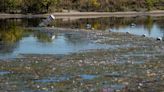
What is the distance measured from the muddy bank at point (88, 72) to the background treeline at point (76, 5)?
172 ft

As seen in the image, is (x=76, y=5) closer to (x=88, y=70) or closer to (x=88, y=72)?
(x=88, y=70)

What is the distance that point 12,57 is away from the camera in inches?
947

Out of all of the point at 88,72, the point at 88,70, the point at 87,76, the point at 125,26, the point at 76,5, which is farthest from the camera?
the point at 76,5

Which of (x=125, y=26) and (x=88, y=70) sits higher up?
(x=88, y=70)

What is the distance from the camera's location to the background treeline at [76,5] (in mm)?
77856

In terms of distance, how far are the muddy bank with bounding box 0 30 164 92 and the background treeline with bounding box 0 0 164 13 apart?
172 feet

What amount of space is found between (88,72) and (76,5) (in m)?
70.3

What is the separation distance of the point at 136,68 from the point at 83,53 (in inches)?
240

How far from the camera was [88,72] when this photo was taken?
1903 cm

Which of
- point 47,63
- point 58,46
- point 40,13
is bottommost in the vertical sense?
point 40,13

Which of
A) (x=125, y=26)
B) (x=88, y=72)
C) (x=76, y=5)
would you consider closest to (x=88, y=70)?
(x=88, y=72)

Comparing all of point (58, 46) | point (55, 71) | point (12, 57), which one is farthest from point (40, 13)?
point (55, 71)

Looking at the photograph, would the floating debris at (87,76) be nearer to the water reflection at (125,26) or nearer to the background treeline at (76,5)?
the water reflection at (125,26)

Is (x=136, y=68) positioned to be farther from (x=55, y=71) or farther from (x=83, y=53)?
(x=83, y=53)
